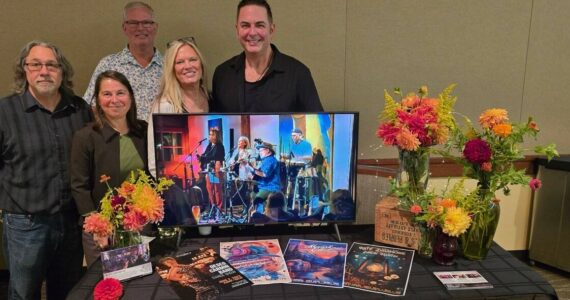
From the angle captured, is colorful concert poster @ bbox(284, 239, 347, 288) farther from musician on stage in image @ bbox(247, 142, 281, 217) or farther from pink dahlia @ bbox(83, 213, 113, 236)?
pink dahlia @ bbox(83, 213, 113, 236)

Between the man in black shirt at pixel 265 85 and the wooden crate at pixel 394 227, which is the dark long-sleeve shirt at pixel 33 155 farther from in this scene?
the wooden crate at pixel 394 227

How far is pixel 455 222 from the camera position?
143 centimetres

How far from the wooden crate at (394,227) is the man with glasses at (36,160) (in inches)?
55.9

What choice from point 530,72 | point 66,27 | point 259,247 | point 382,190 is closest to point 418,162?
point 382,190

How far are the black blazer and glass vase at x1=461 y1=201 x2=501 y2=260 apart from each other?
143cm

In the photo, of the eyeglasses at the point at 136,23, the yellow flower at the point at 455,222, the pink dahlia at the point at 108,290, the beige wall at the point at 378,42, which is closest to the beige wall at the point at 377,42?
the beige wall at the point at 378,42

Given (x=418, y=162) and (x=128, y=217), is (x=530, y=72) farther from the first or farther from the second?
(x=128, y=217)

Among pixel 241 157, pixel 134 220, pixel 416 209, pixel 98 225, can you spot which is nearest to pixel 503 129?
pixel 416 209

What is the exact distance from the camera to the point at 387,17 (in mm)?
2809

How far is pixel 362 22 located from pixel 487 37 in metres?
0.90

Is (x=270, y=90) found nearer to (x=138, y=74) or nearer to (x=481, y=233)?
(x=138, y=74)

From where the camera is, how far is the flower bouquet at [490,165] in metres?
1.49

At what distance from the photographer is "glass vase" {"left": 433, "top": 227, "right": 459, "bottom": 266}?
4.94 ft

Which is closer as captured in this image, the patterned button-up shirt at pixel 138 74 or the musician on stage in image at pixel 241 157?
the musician on stage in image at pixel 241 157
